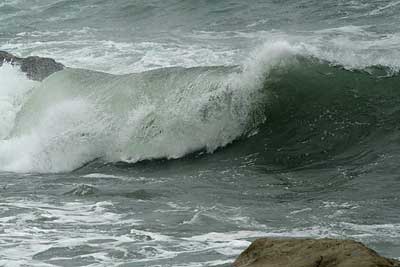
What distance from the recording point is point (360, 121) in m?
13.3

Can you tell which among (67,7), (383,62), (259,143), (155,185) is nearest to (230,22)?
(67,7)

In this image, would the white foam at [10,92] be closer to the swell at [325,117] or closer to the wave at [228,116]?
the wave at [228,116]

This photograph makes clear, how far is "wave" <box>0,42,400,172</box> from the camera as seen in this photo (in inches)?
525

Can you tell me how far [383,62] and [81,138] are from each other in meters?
5.71

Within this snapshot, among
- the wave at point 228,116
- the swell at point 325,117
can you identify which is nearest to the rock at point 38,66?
the wave at point 228,116

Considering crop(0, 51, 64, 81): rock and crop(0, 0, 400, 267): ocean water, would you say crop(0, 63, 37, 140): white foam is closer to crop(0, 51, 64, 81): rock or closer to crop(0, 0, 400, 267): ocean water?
crop(0, 0, 400, 267): ocean water

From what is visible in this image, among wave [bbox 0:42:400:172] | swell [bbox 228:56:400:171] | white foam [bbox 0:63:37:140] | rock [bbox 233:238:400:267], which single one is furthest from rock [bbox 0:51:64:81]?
rock [bbox 233:238:400:267]

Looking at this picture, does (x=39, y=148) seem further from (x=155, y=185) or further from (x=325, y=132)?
(x=325, y=132)

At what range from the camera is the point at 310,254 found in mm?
6066

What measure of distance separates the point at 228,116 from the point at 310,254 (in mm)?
7882

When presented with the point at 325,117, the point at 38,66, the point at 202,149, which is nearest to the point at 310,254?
the point at 202,149

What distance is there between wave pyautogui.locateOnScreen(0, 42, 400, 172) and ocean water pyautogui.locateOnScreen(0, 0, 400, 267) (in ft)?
0.09

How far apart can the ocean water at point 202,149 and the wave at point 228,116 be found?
0.03 meters

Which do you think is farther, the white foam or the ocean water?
the white foam
